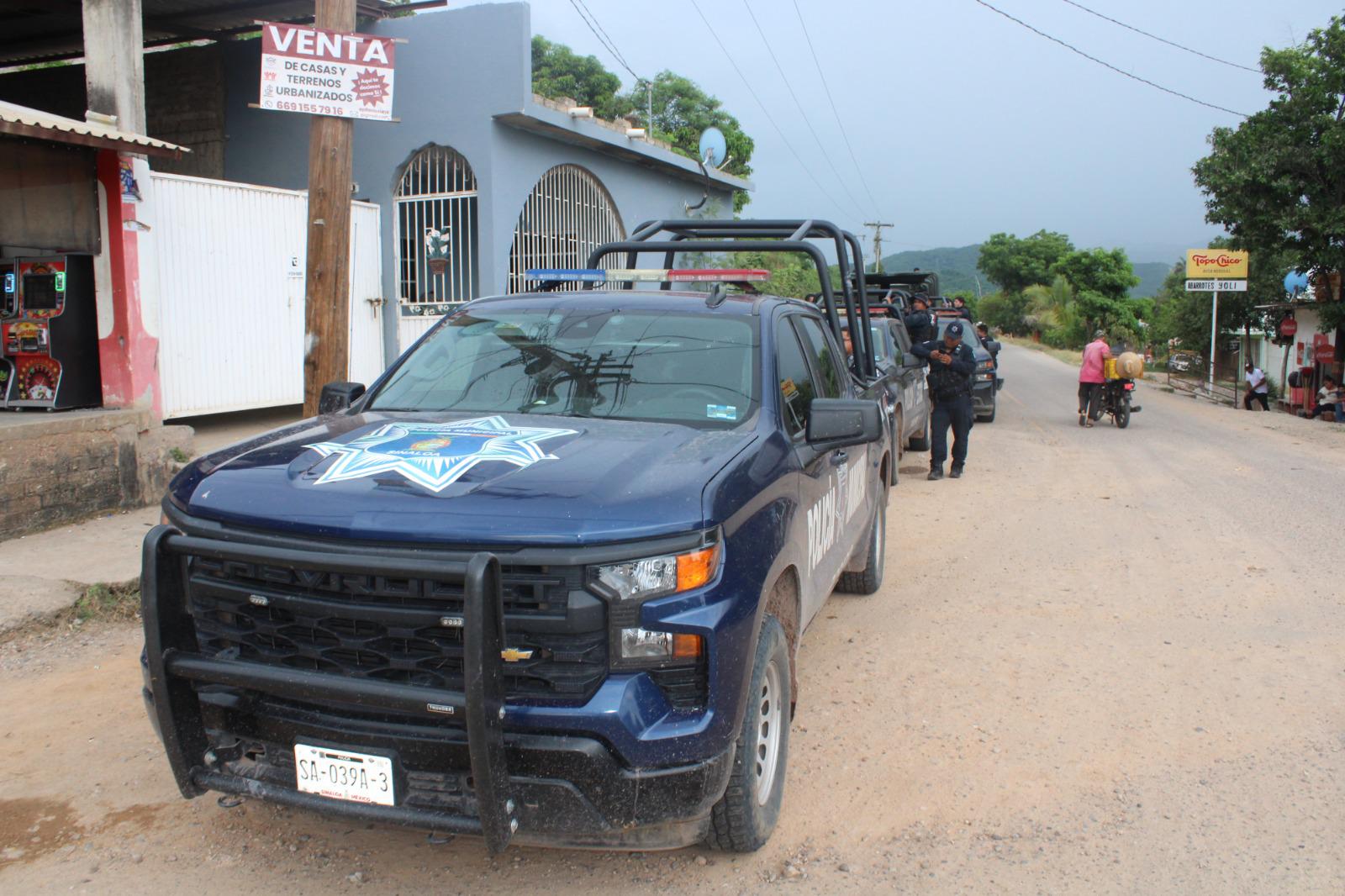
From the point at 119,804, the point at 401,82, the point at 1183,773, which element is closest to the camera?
the point at 119,804

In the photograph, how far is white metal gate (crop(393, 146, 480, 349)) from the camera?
13328mm

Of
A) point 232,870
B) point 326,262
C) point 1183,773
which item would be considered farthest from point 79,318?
point 1183,773

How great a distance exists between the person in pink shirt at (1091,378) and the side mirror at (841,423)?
42.2 feet

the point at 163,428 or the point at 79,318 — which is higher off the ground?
the point at 79,318

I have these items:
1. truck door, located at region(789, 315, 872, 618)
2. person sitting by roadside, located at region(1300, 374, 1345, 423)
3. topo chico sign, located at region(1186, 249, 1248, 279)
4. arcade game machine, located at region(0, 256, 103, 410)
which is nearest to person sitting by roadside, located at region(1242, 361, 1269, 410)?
person sitting by roadside, located at region(1300, 374, 1345, 423)

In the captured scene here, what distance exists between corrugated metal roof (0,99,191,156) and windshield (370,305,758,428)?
4.25 metres

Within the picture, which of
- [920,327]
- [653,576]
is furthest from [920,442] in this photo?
[653,576]

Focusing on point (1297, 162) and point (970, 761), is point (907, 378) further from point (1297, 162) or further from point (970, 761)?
point (1297, 162)

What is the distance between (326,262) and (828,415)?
15.0ft

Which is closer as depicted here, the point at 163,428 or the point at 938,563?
the point at 938,563

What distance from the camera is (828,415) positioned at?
402 centimetres

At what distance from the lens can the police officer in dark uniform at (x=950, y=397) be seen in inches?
436

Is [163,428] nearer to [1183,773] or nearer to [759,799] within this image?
[759,799]

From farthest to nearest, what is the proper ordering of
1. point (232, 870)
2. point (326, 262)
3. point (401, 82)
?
point (401, 82)
point (326, 262)
point (232, 870)
